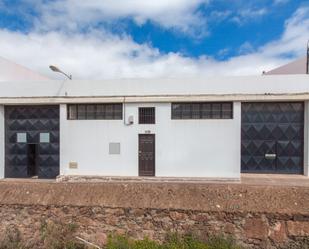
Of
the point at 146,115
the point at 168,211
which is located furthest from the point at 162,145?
the point at 168,211

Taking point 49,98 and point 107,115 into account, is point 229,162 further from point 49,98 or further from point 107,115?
point 49,98

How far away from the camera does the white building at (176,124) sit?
38.7 ft

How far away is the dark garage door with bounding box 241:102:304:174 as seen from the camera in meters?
12.0

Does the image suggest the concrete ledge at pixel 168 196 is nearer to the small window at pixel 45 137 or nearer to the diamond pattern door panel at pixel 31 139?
the diamond pattern door panel at pixel 31 139

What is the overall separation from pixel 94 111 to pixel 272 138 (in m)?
9.69

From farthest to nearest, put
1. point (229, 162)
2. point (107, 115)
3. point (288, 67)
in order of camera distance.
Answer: point (288, 67)
point (107, 115)
point (229, 162)

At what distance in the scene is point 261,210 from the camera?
18.8ft

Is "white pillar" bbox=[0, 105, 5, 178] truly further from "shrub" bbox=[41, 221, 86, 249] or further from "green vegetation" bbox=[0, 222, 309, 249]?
"shrub" bbox=[41, 221, 86, 249]

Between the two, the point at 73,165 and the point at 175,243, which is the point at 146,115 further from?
the point at 175,243

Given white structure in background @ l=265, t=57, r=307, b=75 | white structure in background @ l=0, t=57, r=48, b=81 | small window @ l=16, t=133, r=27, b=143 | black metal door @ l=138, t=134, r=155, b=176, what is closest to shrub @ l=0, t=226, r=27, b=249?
black metal door @ l=138, t=134, r=155, b=176

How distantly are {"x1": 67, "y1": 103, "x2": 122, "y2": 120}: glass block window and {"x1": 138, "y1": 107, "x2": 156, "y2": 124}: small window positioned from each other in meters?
1.10

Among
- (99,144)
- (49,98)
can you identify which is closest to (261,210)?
(99,144)

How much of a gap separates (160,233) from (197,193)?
149 centimetres

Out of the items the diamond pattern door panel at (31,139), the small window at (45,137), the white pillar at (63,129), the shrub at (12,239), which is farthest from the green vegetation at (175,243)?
the small window at (45,137)
